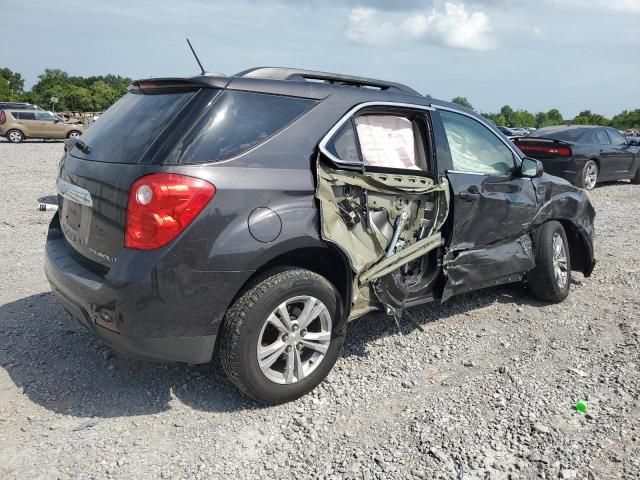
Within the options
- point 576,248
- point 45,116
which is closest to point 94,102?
point 45,116

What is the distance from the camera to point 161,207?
269 centimetres

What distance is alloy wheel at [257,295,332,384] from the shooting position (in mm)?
3076

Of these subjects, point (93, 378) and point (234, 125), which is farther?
point (93, 378)

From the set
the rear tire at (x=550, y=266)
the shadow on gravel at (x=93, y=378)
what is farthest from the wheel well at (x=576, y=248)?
the shadow on gravel at (x=93, y=378)

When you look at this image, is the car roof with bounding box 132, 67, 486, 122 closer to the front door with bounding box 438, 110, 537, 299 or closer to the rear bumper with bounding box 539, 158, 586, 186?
the front door with bounding box 438, 110, 537, 299

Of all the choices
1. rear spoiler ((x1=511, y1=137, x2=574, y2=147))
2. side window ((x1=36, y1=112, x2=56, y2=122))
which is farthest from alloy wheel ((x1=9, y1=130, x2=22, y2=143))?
rear spoiler ((x1=511, y1=137, x2=574, y2=147))

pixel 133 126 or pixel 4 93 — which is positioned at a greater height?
pixel 4 93

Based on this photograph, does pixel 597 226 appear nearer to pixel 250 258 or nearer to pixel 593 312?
pixel 593 312

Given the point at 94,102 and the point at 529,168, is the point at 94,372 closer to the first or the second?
the point at 529,168

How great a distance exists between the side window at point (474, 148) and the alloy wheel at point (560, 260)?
36.9 inches

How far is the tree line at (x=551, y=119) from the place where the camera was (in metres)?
72.8

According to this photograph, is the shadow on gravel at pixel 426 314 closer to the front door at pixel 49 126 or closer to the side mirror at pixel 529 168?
the side mirror at pixel 529 168

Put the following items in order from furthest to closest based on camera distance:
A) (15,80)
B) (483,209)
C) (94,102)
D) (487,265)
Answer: (15,80), (94,102), (487,265), (483,209)

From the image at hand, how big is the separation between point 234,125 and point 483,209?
2.13 metres
